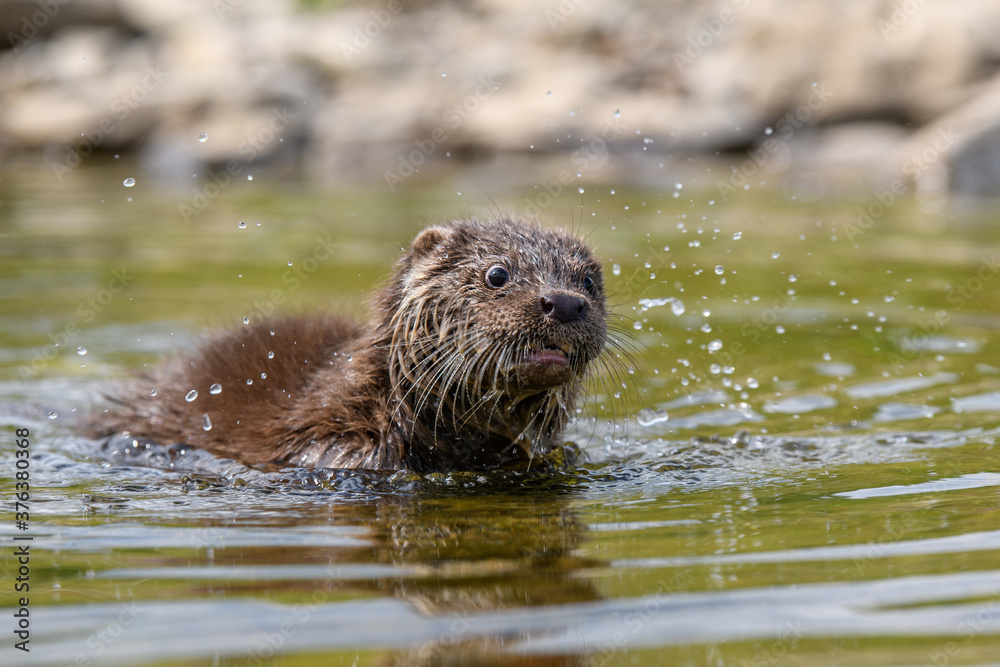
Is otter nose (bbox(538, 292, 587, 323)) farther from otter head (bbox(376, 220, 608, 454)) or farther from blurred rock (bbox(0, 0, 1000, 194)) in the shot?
blurred rock (bbox(0, 0, 1000, 194))

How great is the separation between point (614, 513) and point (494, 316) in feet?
3.52

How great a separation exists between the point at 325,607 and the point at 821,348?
20.6ft

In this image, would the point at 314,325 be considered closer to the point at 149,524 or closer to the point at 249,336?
the point at 249,336

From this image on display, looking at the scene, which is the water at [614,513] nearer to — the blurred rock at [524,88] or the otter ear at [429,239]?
the otter ear at [429,239]

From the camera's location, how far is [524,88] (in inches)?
1026

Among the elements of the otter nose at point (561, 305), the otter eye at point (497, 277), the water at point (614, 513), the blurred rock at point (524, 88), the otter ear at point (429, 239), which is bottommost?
the water at point (614, 513)

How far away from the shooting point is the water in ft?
12.1

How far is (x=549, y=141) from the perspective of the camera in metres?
24.4

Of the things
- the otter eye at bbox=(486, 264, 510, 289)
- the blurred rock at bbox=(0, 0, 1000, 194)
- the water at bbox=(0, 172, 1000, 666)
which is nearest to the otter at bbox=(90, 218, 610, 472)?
the otter eye at bbox=(486, 264, 510, 289)

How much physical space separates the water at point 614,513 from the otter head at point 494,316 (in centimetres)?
51

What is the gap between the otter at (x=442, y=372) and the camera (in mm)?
5609

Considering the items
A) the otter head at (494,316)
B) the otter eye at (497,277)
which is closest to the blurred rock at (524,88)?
the otter head at (494,316)

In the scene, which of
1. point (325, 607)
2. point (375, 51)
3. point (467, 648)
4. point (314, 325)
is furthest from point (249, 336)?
point (375, 51)

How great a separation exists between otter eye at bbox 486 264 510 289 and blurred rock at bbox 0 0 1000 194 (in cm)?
1391
